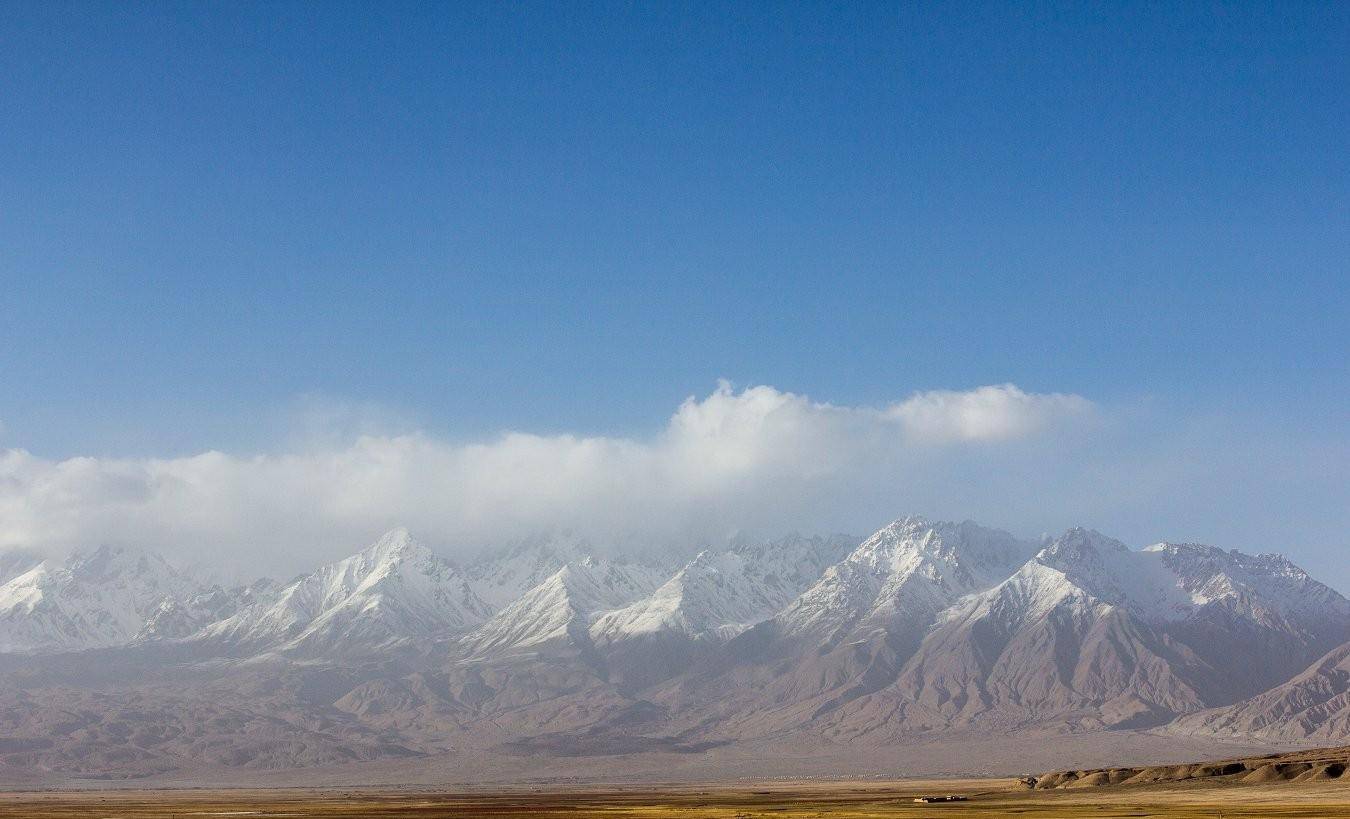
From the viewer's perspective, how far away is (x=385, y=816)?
197625 millimetres

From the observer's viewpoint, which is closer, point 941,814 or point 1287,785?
point 941,814

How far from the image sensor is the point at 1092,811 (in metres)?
164

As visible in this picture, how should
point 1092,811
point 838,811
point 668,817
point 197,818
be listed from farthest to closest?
point 197,818
point 838,811
point 668,817
point 1092,811

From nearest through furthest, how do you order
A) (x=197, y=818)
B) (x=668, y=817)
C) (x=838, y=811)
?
(x=668, y=817)
(x=838, y=811)
(x=197, y=818)

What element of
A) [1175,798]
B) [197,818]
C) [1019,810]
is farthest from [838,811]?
[197,818]

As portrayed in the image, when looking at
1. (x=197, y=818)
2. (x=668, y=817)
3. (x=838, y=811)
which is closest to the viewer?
(x=668, y=817)

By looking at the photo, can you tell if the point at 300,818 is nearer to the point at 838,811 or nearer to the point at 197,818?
the point at 197,818

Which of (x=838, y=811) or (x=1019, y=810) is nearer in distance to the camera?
(x=1019, y=810)

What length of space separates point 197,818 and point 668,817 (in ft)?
240

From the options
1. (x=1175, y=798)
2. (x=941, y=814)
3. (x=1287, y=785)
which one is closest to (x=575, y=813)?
(x=941, y=814)

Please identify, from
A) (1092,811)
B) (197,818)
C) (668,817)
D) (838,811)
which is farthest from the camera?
(197,818)

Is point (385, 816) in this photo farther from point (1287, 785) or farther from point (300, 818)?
point (1287, 785)

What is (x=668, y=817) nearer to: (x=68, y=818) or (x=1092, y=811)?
(x=1092, y=811)

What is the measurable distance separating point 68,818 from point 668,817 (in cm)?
9028
